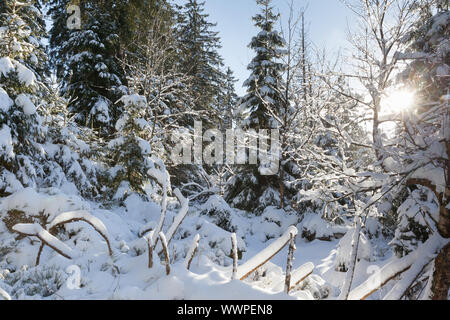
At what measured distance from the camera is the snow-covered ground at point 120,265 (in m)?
2.55

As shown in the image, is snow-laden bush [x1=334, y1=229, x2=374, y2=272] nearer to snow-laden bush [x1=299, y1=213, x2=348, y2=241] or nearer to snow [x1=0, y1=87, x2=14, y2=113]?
snow-laden bush [x1=299, y1=213, x2=348, y2=241]

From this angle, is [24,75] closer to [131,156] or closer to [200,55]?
[131,156]

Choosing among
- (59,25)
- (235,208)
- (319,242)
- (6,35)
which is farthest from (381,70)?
Result: (59,25)

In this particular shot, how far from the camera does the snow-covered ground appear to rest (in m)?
2.55

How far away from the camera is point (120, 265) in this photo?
3527 mm

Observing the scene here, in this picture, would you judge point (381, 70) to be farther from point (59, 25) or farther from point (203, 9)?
point (203, 9)

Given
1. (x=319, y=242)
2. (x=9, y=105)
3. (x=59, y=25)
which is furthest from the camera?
(x=59, y=25)

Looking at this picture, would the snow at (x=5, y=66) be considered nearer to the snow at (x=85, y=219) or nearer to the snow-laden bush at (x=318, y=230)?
the snow at (x=85, y=219)

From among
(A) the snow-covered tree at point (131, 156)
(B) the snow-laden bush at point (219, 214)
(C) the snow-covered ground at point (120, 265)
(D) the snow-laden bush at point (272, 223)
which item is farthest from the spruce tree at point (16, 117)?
(D) the snow-laden bush at point (272, 223)

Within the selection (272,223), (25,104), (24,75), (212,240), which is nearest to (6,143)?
(25,104)

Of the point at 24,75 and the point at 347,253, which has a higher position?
the point at 24,75

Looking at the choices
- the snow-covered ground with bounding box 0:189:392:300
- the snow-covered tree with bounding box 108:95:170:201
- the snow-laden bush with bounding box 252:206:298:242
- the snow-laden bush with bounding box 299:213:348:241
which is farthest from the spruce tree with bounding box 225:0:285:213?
the snow-covered tree with bounding box 108:95:170:201
